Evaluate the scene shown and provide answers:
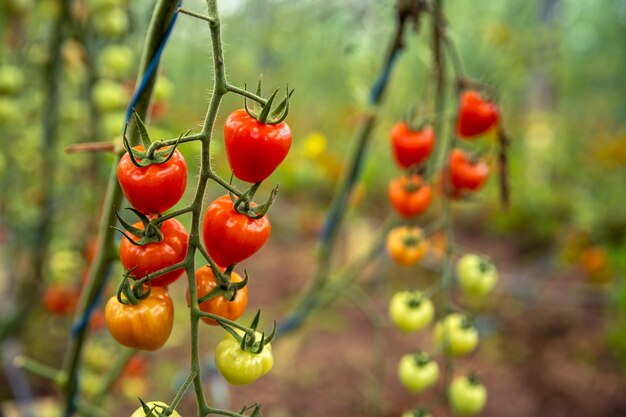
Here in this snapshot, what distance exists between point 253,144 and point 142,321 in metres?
0.17

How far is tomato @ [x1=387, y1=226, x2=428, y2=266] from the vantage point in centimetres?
93

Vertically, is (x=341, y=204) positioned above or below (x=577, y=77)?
below

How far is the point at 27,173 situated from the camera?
76.3 inches

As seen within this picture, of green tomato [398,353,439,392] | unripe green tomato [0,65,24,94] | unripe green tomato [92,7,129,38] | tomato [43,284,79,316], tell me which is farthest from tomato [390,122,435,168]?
tomato [43,284,79,316]

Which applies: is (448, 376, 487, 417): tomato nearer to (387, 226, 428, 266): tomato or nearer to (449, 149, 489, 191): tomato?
(387, 226, 428, 266): tomato

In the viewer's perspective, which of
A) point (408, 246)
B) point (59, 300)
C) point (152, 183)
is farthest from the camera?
point (59, 300)

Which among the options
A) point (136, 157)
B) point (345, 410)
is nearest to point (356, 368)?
point (345, 410)

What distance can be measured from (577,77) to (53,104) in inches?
331

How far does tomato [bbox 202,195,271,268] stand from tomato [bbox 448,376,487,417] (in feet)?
1.76

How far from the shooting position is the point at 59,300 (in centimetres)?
153

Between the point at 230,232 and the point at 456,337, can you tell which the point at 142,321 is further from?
the point at 456,337

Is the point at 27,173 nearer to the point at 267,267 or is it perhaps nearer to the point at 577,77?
the point at 267,267

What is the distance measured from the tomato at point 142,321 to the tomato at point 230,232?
0.06 metres

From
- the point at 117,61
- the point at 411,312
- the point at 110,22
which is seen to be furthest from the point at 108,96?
the point at 411,312
